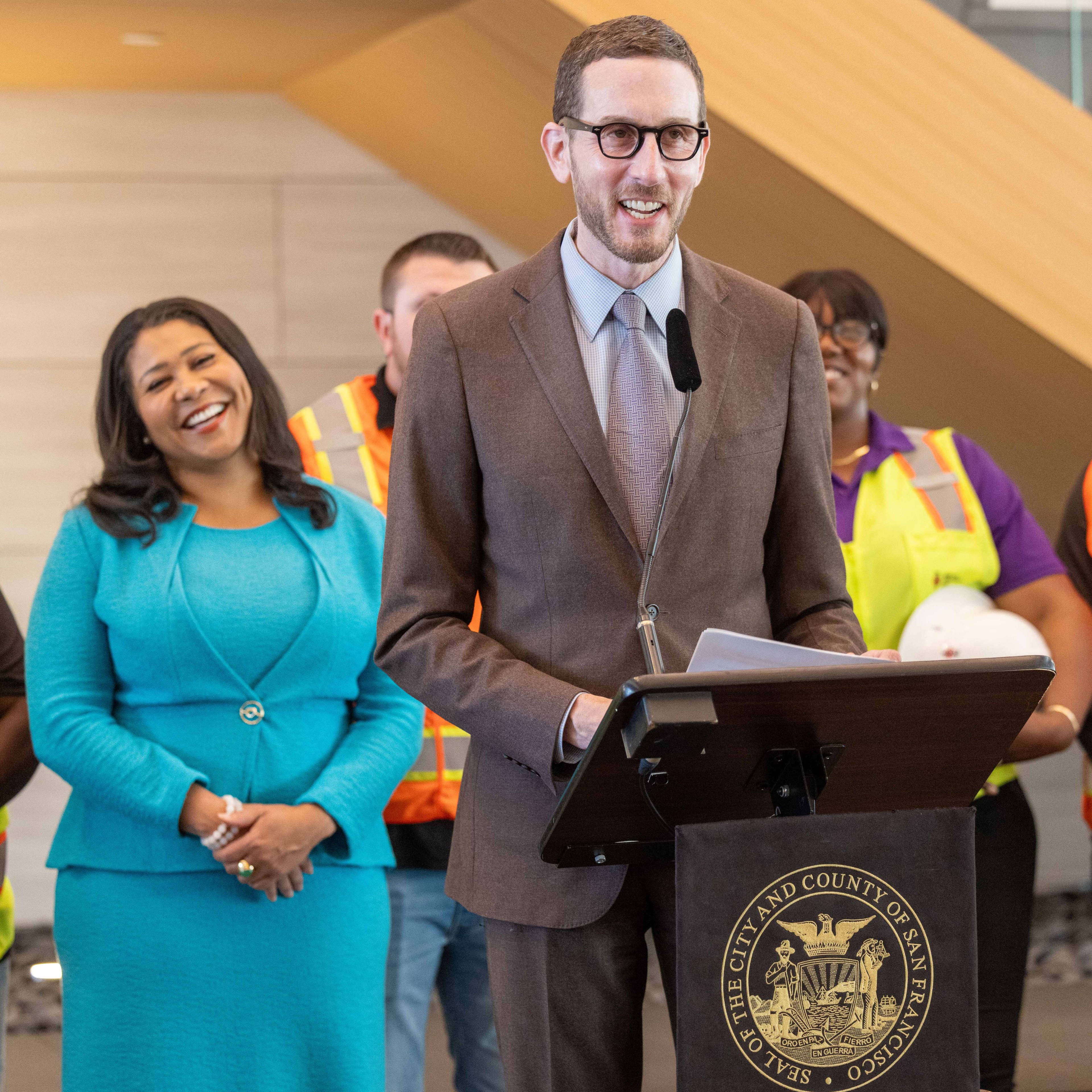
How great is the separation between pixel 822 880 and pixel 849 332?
1649mm

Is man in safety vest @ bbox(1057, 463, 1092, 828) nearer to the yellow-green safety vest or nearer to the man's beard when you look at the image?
the yellow-green safety vest

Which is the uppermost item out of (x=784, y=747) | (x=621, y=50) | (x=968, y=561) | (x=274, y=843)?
(x=621, y=50)

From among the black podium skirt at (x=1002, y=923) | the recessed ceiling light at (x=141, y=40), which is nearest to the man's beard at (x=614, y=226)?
the black podium skirt at (x=1002, y=923)

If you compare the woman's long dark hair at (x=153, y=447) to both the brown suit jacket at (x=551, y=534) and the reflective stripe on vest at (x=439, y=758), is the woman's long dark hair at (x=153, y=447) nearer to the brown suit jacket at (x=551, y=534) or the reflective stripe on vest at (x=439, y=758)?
the reflective stripe on vest at (x=439, y=758)

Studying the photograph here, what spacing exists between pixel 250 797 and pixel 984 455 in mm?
1514

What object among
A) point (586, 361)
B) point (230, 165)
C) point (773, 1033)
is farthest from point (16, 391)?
point (773, 1033)

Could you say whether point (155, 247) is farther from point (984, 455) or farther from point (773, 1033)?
point (773, 1033)

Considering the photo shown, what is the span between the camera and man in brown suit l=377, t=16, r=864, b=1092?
146 cm

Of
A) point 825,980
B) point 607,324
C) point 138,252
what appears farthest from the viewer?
point 138,252

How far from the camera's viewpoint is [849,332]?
2.66 meters

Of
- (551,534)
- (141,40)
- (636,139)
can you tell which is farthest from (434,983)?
(141,40)

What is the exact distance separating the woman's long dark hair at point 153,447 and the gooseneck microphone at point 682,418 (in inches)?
37.0

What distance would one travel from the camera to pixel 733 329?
1586mm

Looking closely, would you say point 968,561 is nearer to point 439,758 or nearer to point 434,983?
point 439,758
